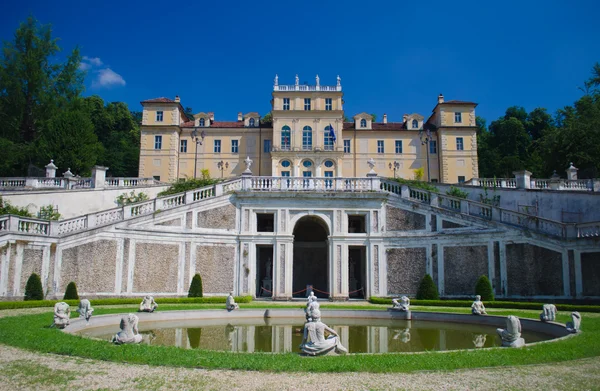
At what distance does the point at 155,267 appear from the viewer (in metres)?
26.7

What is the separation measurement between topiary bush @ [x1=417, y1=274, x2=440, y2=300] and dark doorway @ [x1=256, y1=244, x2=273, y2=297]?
9.07m

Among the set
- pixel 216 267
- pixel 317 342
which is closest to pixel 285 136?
pixel 216 267

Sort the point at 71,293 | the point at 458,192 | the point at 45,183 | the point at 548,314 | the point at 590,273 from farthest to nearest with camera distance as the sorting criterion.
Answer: the point at 458,192 → the point at 45,183 → the point at 590,273 → the point at 71,293 → the point at 548,314

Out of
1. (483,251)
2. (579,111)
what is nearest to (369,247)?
(483,251)

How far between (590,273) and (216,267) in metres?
19.4

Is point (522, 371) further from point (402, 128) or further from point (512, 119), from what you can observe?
point (512, 119)

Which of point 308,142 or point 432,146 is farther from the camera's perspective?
point 432,146

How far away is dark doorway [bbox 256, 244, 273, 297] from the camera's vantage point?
30766mm

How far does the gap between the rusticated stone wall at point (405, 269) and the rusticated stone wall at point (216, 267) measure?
28.3 ft

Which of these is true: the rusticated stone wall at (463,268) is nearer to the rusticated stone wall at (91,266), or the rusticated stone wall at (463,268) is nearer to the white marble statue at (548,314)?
the white marble statue at (548,314)

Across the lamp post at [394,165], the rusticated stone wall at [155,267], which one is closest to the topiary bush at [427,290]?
the rusticated stone wall at [155,267]

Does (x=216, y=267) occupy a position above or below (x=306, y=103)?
below

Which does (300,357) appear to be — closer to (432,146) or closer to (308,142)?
(308,142)

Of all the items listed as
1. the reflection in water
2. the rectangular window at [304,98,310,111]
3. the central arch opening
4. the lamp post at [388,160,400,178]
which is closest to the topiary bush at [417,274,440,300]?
the reflection in water
